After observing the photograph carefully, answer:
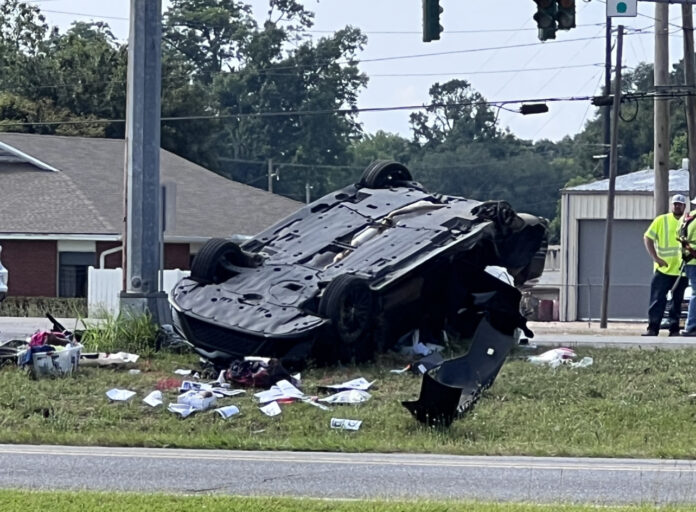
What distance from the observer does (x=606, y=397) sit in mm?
12430

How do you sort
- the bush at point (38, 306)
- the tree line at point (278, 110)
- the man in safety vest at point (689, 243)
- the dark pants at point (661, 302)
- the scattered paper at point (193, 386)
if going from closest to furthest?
the scattered paper at point (193, 386) < the man in safety vest at point (689, 243) < the dark pants at point (661, 302) < the bush at point (38, 306) < the tree line at point (278, 110)

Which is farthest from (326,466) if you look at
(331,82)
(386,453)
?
(331,82)

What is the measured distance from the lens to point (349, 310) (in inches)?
533

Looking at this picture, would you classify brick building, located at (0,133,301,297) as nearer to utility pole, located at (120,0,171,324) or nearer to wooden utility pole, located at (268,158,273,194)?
utility pole, located at (120,0,171,324)

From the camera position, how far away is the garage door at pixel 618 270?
36.8 meters

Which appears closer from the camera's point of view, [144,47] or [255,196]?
[144,47]

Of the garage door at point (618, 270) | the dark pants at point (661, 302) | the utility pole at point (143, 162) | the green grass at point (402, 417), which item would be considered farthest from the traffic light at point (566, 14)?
the garage door at point (618, 270)

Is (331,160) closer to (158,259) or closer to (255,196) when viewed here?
(255,196)

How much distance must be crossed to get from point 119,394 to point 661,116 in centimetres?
1970

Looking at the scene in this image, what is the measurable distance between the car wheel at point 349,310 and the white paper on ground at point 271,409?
1.77 metres

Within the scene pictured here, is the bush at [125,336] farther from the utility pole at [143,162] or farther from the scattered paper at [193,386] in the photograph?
the scattered paper at [193,386]

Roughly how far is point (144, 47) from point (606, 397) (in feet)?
24.3

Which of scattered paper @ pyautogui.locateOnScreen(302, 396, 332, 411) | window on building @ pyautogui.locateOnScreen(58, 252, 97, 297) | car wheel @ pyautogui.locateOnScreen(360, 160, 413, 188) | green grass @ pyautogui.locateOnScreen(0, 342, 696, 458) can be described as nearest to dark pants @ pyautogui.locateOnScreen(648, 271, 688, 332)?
car wheel @ pyautogui.locateOnScreen(360, 160, 413, 188)

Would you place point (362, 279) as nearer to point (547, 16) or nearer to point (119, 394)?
point (119, 394)
